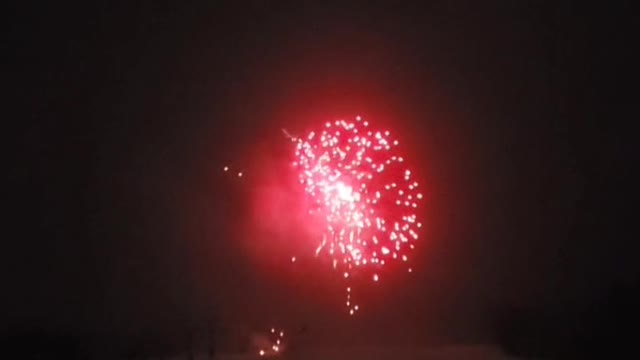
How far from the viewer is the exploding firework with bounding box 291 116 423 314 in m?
12.5

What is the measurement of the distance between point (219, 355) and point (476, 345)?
230cm

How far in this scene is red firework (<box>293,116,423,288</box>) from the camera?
41.0 ft

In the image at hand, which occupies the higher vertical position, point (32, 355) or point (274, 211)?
point (274, 211)

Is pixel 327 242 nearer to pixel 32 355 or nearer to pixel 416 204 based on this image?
pixel 416 204

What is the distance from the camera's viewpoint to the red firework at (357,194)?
12.5 meters

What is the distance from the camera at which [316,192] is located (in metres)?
12.5

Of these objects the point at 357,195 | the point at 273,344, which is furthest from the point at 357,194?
the point at 273,344

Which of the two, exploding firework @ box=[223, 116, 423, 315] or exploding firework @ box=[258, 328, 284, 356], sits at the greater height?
exploding firework @ box=[223, 116, 423, 315]

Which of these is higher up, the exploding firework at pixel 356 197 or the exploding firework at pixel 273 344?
the exploding firework at pixel 356 197

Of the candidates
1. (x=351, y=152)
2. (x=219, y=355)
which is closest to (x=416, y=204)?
(x=351, y=152)

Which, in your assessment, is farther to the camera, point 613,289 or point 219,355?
point 613,289

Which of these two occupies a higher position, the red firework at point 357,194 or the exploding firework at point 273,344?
the red firework at point 357,194

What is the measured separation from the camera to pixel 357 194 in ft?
41.6

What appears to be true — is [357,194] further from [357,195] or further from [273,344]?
[273,344]
